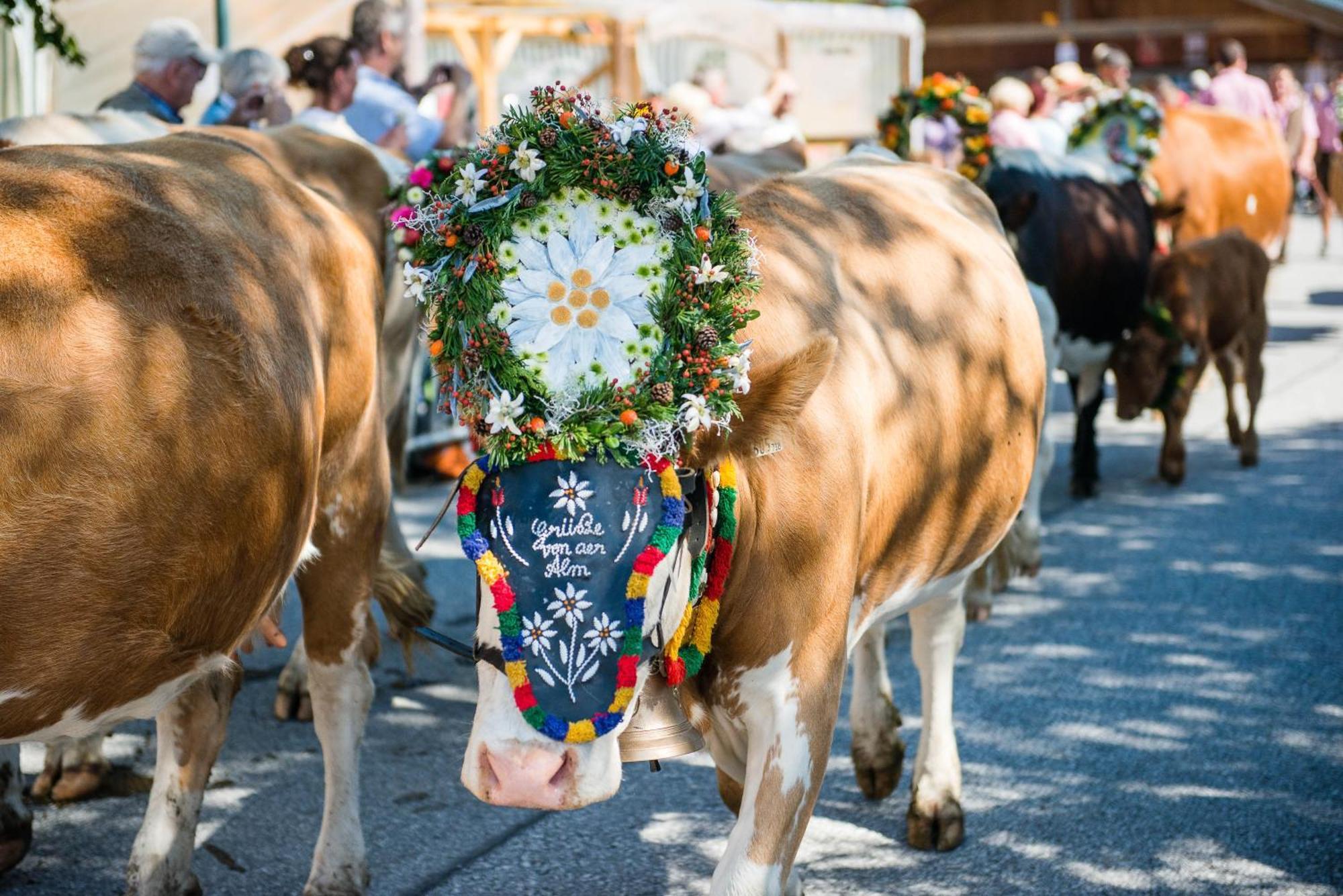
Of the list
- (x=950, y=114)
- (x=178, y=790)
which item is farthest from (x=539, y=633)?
(x=950, y=114)

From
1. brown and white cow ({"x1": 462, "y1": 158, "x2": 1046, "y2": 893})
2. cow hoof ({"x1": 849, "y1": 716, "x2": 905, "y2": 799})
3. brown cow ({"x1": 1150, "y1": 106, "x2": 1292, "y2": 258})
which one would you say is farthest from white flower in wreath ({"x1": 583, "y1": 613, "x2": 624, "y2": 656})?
brown cow ({"x1": 1150, "y1": 106, "x2": 1292, "y2": 258})

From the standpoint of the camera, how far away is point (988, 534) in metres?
4.14

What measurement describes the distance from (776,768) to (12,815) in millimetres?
2192

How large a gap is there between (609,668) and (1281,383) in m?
10.2

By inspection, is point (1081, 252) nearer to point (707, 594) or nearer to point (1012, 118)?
point (1012, 118)

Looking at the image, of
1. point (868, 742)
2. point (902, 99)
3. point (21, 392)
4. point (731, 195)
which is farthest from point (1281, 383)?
point (21, 392)

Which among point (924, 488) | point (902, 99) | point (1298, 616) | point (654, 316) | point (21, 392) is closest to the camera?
point (21, 392)

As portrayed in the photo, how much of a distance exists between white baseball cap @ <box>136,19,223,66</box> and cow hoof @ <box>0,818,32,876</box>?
3342 mm

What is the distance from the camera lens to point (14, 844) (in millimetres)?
3938

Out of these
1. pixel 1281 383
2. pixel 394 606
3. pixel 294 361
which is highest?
pixel 294 361

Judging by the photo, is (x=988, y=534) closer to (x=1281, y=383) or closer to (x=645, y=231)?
(x=645, y=231)

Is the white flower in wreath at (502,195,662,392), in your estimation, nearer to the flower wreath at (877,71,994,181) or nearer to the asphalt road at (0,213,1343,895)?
the asphalt road at (0,213,1343,895)

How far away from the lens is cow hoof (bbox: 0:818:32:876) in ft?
12.9

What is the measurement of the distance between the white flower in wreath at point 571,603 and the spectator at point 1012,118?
791cm
